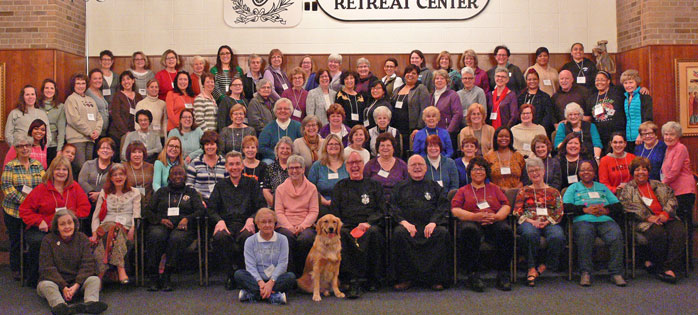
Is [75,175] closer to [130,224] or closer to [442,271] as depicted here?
[130,224]

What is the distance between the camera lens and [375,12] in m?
8.46

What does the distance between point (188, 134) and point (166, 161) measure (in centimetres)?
58

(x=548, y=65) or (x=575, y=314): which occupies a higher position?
(x=548, y=65)

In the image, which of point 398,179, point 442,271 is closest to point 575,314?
point 442,271

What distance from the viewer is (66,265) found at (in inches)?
191

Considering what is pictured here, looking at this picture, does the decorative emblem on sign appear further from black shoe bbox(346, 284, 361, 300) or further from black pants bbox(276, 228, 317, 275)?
black shoe bbox(346, 284, 361, 300)

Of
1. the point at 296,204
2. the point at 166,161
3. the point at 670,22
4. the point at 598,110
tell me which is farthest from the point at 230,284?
the point at 670,22

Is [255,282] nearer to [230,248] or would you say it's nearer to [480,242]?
[230,248]

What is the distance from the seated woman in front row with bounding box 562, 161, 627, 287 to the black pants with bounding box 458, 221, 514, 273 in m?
0.63

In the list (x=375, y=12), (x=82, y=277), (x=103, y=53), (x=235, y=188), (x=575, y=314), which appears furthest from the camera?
(x=375, y=12)

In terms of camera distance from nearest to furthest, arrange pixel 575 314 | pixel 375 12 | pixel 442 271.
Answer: pixel 575 314
pixel 442 271
pixel 375 12

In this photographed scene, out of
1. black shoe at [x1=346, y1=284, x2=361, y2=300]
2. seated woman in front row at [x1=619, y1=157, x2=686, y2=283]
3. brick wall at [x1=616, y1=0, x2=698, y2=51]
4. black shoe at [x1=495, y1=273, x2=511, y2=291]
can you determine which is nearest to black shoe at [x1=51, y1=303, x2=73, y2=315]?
black shoe at [x1=346, y1=284, x2=361, y2=300]

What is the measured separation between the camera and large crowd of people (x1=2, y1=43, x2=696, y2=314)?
17.1 ft

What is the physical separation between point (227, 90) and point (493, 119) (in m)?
3.07
